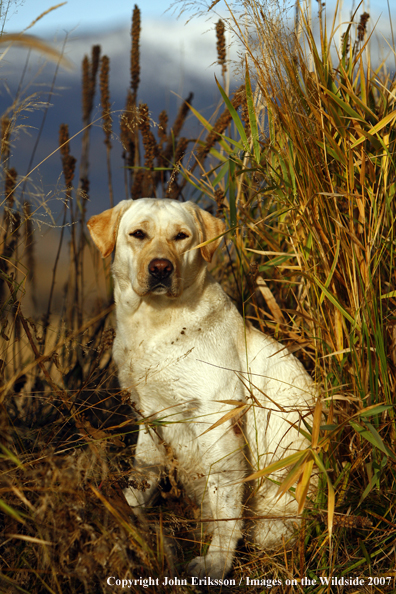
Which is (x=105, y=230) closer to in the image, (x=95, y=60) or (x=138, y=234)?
(x=138, y=234)

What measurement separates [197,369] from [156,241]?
2.13 ft

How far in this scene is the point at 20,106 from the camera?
1820mm

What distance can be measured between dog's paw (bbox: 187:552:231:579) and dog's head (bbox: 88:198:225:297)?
1.16 meters

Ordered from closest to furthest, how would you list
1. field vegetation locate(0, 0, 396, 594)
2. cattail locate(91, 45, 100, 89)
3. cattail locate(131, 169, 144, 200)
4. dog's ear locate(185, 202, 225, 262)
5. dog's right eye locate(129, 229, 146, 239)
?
field vegetation locate(0, 0, 396, 594), dog's right eye locate(129, 229, 146, 239), dog's ear locate(185, 202, 225, 262), cattail locate(131, 169, 144, 200), cattail locate(91, 45, 100, 89)

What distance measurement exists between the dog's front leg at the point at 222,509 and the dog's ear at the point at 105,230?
3.69 ft

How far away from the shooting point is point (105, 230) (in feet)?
8.02

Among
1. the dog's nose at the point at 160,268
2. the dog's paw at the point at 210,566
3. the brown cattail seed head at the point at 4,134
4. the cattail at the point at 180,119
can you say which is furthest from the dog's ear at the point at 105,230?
the dog's paw at the point at 210,566

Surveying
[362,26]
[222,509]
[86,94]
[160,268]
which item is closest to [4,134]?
[160,268]

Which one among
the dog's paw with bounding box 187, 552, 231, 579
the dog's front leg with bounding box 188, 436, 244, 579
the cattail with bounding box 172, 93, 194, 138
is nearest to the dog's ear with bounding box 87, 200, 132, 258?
the cattail with bounding box 172, 93, 194, 138

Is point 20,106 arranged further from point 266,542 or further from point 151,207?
point 266,542

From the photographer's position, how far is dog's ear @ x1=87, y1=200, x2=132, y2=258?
2.43 m

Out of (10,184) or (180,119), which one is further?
(180,119)

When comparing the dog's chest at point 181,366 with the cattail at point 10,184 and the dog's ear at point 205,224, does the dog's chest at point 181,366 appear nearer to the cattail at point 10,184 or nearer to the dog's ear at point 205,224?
the dog's ear at point 205,224

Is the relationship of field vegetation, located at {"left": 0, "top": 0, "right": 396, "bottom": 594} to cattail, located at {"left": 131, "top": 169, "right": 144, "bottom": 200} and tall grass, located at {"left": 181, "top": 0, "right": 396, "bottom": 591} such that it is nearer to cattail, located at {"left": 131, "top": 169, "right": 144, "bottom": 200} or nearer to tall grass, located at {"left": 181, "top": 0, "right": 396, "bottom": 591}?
tall grass, located at {"left": 181, "top": 0, "right": 396, "bottom": 591}
